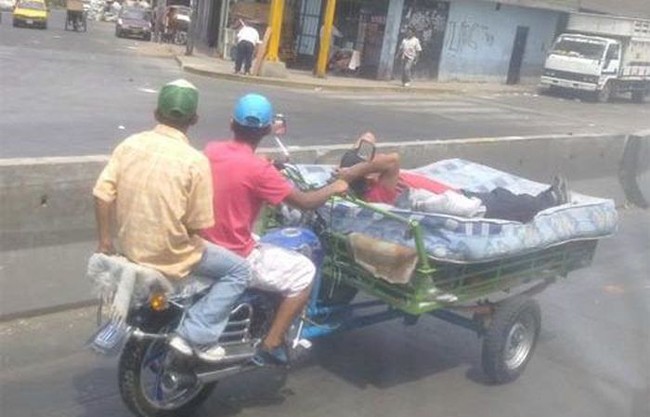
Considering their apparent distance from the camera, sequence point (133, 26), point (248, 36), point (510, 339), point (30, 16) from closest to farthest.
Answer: point (510, 339), point (248, 36), point (30, 16), point (133, 26)

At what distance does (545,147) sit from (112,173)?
8862 millimetres

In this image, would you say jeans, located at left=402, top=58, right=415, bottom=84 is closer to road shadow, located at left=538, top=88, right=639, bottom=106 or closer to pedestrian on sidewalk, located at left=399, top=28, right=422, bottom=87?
pedestrian on sidewalk, located at left=399, top=28, right=422, bottom=87

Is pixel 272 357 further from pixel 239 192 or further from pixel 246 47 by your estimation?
pixel 246 47

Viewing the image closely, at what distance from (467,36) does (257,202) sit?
32.3m

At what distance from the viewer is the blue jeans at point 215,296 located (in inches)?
176

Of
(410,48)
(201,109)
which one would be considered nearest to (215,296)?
(201,109)

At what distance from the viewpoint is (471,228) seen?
17.2ft

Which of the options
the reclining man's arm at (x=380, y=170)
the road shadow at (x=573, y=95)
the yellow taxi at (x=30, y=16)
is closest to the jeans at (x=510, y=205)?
the reclining man's arm at (x=380, y=170)

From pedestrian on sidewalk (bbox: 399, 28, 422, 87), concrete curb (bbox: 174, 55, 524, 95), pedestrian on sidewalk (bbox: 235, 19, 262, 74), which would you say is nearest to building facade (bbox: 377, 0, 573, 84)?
pedestrian on sidewalk (bbox: 399, 28, 422, 87)

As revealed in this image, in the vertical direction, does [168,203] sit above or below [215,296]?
above

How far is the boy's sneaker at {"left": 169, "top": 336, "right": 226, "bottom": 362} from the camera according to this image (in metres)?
4.41

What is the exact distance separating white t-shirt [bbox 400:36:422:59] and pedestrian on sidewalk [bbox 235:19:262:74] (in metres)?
5.65

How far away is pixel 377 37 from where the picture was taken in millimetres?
33750

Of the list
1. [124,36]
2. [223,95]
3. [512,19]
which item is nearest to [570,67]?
[512,19]
